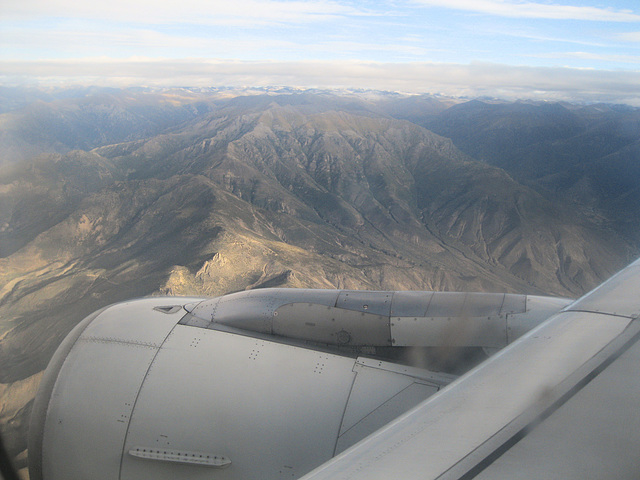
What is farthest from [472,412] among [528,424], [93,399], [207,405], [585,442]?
[93,399]

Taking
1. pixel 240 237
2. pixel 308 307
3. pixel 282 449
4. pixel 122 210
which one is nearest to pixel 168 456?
pixel 282 449

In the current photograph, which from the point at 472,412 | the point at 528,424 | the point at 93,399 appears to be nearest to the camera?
the point at 528,424

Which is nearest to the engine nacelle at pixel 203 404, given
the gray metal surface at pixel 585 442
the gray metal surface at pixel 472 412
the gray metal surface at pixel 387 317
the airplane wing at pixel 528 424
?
the gray metal surface at pixel 387 317

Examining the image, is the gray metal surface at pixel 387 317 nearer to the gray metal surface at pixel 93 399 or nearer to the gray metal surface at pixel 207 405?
the gray metal surface at pixel 207 405

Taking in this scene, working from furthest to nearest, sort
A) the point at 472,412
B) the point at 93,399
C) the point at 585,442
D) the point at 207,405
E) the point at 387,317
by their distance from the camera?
the point at 387,317 < the point at 93,399 < the point at 207,405 < the point at 472,412 < the point at 585,442

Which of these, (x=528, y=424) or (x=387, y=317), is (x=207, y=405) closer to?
(x=387, y=317)

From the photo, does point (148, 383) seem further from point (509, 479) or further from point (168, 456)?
point (509, 479)

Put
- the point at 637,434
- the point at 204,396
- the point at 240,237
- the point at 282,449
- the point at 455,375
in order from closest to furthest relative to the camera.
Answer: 1. the point at 637,434
2. the point at 282,449
3. the point at 204,396
4. the point at 455,375
5. the point at 240,237

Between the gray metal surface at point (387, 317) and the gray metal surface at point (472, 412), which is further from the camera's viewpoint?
the gray metal surface at point (387, 317)
